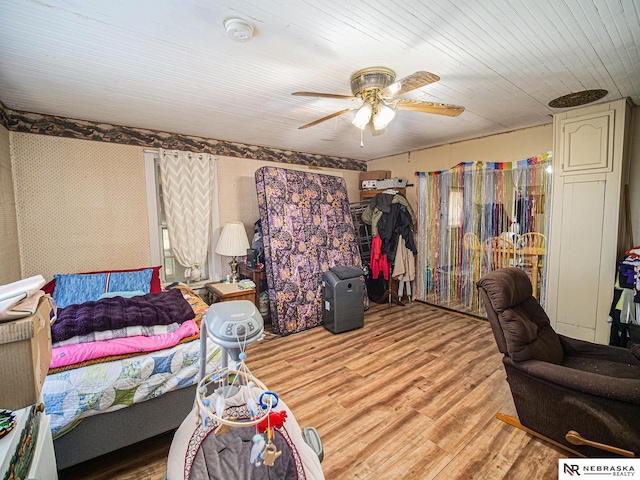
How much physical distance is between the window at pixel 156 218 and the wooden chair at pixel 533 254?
4199mm

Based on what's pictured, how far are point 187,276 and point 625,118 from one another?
4.74 m

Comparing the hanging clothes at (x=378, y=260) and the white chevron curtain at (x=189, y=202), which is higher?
the white chevron curtain at (x=189, y=202)

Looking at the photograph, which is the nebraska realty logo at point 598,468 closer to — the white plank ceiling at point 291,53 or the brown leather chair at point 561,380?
the brown leather chair at point 561,380

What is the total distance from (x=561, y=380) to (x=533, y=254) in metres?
2.14

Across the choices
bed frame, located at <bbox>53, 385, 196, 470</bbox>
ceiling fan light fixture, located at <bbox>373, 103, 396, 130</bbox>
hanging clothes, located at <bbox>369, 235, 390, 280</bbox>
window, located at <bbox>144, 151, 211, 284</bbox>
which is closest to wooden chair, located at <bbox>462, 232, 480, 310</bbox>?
hanging clothes, located at <bbox>369, 235, 390, 280</bbox>

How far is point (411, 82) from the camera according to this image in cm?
176

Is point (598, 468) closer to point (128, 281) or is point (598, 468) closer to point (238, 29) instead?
point (238, 29)

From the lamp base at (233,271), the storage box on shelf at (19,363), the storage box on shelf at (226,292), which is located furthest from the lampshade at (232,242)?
the storage box on shelf at (19,363)

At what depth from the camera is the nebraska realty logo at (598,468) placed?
1431mm

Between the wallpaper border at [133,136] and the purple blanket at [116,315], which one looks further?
the wallpaper border at [133,136]

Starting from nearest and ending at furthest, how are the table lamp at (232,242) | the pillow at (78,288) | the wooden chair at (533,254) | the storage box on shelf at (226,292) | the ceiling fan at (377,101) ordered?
the ceiling fan at (377,101) → the pillow at (78,288) → the storage box on shelf at (226,292) → the wooden chair at (533,254) → the table lamp at (232,242)

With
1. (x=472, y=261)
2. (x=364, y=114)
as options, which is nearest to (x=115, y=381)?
(x=364, y=114)

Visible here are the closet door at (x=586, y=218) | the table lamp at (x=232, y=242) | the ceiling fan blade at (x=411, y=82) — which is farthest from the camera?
the table lamp at (x=232, y=242)

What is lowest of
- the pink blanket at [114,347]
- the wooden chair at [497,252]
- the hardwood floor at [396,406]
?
the hardwood floor at [396,406]
